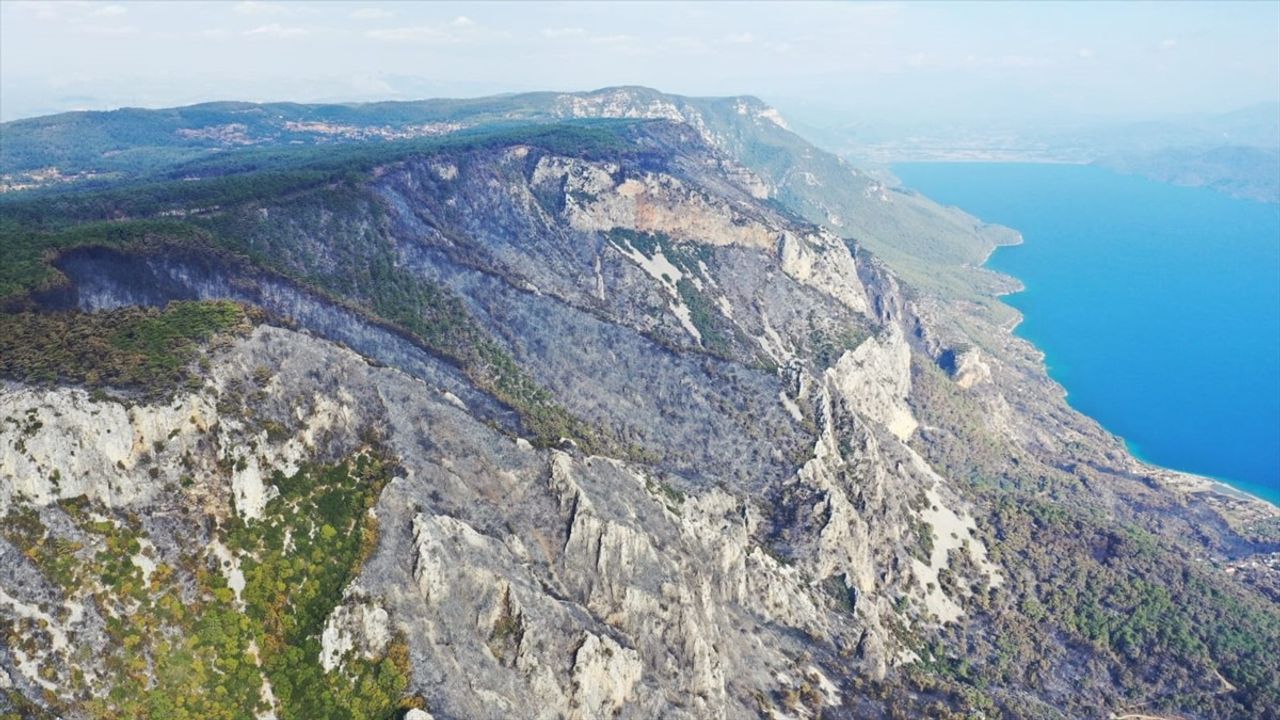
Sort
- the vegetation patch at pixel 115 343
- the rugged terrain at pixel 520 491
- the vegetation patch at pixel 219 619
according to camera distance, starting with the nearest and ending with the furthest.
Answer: the vegetation patch at pixel 219 619 → the rugged terrain at pixel 520 491 → the vegetation patch at pixel 115 343

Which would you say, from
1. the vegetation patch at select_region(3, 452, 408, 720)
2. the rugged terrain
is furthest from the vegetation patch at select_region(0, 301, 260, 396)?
the vegetation patch at select_region(3, 452, 408, 720)

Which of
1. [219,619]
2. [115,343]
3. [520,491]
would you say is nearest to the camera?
[219,619]

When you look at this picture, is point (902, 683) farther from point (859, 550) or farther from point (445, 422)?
point (445, 422)

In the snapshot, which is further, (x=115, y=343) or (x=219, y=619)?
(x=115, y=343)

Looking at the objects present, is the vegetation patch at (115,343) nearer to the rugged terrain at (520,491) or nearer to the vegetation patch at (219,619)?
the rugged terrain at (520,491)

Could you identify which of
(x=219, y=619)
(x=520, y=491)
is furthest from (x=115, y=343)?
(x=520, y=491)

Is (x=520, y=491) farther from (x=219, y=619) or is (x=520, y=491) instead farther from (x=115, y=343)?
(x=115, y=343)

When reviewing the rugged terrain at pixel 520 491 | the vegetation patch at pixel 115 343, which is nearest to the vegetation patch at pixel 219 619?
the rugged terrain at pixel 520 491

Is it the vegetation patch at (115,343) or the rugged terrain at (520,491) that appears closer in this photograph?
the rugged terrain at (520,491)

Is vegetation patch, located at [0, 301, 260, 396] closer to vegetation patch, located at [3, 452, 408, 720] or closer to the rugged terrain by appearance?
the rugged terrain
